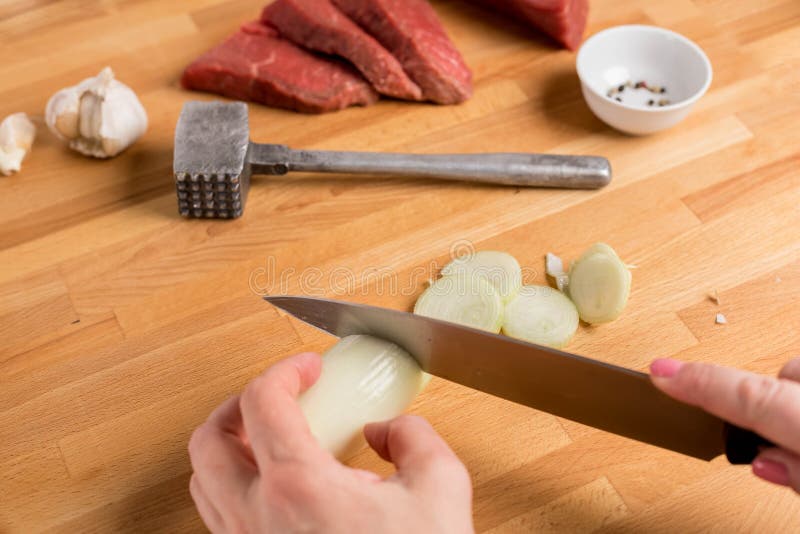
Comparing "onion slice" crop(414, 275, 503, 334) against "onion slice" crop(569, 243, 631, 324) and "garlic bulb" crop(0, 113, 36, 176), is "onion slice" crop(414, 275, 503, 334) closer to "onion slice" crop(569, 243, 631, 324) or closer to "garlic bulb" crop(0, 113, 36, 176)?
"onion slice" crop(569, 243, 631, 324)

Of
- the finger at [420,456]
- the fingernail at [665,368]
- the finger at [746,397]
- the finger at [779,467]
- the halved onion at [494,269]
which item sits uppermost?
the finger at [746,397]

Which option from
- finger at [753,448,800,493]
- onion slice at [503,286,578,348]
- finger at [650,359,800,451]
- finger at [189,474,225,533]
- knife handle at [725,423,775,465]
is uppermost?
finger at [650,359,800,451]

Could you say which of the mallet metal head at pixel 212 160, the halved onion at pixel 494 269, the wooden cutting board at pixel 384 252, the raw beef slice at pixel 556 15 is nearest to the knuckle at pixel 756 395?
the wooden cutting board at pixel 384 252

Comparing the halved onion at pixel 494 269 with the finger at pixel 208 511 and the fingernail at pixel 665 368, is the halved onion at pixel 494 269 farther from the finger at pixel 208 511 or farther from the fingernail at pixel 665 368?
the finger at pixel 208 511

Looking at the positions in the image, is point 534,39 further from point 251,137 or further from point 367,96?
point 251,137

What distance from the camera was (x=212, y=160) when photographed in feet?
7.01

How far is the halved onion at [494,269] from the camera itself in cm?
203

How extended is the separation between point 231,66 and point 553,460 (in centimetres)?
149

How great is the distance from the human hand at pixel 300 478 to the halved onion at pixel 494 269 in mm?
638

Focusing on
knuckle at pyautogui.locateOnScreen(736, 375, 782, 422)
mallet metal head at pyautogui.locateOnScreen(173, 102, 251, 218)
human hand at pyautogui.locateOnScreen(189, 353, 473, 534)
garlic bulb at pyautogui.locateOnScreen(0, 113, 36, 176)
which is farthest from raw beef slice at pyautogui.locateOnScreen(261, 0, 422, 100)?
knuckle at pyautogui.locateOnScreen(736, 375, 782, 422)

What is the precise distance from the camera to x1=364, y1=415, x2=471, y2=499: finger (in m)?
1.36

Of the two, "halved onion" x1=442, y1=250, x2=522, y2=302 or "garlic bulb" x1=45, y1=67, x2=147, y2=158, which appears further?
"garlic bulb" x1=45, y1=67, x2=147, y2=158

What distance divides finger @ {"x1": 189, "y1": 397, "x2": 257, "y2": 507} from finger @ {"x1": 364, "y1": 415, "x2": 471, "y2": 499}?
9.5 inches

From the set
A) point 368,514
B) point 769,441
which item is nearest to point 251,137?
point 368,514
